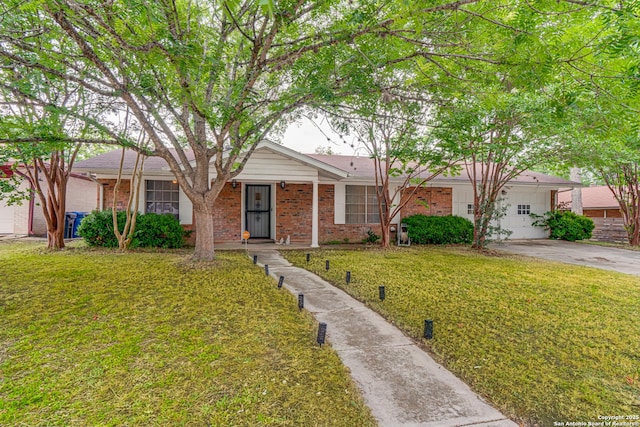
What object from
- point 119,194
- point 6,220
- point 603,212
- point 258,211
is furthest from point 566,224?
point 6,220

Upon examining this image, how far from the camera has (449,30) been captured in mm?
4801

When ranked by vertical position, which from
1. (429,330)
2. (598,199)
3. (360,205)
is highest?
(598,199)

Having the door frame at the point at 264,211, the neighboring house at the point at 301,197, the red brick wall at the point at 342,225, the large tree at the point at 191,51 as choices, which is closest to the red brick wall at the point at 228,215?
the neighboring house at the point at 301,197

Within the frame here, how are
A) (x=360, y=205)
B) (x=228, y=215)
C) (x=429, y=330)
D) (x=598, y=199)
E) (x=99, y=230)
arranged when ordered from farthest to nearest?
(x=598, y=199) → (x=360, y=205) → (x=228, y=215) → (x=99, y=230) → (x=429, y=330)

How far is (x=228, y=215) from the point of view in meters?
10.9

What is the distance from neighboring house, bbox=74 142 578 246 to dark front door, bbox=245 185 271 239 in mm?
37

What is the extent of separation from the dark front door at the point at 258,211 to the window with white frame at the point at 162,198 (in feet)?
7.76

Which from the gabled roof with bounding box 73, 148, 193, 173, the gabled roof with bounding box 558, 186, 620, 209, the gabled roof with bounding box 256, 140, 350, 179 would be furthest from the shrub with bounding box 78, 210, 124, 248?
the gabled roof with bounding box 558, 186, 620, 209

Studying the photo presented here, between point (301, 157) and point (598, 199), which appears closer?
point (301, 157)

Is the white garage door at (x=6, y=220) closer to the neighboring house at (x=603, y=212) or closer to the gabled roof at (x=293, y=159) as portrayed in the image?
the gabled roof at (x=293, y=159)

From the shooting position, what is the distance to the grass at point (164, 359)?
213 cm

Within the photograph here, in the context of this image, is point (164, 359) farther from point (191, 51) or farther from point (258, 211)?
point (258, 211)

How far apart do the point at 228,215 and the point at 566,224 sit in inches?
552

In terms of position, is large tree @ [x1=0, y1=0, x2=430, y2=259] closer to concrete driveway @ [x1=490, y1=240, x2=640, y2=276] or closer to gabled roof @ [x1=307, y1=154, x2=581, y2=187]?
gabled roof @ [x1=307, y1=154, x2=581, y2=187]
